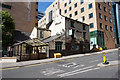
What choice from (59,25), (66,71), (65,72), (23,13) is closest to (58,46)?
(59,25)

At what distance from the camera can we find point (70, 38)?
76.1 ft

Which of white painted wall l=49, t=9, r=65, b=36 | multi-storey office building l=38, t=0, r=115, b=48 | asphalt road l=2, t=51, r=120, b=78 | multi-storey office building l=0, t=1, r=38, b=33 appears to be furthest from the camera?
multi-storey office building l=0, t=1, r=38, b=33

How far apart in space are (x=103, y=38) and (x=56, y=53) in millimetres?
25251

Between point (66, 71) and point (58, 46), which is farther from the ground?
point (58, 46)

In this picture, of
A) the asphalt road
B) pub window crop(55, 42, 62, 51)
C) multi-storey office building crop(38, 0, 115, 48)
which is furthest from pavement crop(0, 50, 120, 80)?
multi-storey office building crop(38, 0, 115, 48)

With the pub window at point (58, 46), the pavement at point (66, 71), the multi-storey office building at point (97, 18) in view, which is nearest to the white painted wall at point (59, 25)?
the pub window at point (58, 46)

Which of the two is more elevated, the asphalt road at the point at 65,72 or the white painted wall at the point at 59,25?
the white painted wall at the point at 59,25

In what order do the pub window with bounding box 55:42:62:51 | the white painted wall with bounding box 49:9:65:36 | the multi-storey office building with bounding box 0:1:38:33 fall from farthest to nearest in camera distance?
the multi-storey office building with bounding box 0:1:38:33
the white painted wall with bounding box 49:9:65:36
the pub window with bounding box 55:42:62:51

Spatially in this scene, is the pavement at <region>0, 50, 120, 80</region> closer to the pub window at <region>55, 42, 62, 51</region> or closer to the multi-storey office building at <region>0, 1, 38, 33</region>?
the pub window at <region>55, 42, 62, 51</region>

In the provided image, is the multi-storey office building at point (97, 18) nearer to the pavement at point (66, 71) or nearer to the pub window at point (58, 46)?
the pub window at point (58, 46)

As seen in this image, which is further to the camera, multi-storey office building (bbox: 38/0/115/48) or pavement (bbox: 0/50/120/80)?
multi-storey office building (bbox: 38/0/115/48)

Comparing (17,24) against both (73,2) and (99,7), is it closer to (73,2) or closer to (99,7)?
(73,2)

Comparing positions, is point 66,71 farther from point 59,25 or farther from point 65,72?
point 59,25

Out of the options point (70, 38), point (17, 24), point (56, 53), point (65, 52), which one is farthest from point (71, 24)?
point (17, 24)
